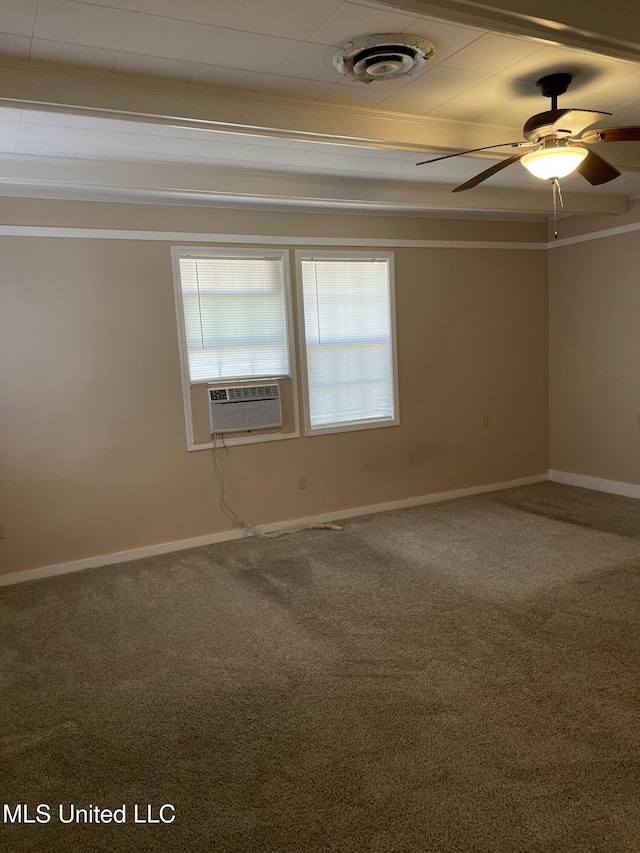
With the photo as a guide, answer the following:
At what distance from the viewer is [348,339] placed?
5348mm

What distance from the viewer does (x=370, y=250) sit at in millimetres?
5312

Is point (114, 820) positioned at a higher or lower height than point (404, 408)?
lower

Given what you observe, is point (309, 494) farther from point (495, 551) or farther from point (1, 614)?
point (1, 614)

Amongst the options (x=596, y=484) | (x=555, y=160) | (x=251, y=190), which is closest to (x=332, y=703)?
(x=555, y=160)

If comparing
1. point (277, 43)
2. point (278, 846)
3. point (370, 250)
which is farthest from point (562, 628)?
point (370, 250)

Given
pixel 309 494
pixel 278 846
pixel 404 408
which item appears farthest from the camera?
pixel 404 408

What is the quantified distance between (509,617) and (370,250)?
3.27m

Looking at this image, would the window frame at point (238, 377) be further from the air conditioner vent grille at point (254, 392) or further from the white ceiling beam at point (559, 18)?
the white ceiling beam at point (559, 18)

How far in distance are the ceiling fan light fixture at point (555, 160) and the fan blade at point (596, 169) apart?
57 mm

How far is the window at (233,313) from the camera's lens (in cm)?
471

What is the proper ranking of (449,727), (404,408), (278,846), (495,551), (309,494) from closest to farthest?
(278,846)
(449,727)
(495,551)
(309,494)
(404,408)

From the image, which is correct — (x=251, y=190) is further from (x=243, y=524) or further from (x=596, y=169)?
(x=243, y=524)

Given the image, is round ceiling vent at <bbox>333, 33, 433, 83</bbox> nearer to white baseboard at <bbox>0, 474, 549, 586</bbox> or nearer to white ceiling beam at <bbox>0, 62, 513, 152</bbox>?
white ceiling beam at <bbox>0, 62, 513, 152</bbox>

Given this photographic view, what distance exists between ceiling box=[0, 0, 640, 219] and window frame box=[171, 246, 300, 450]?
1.23 feet
